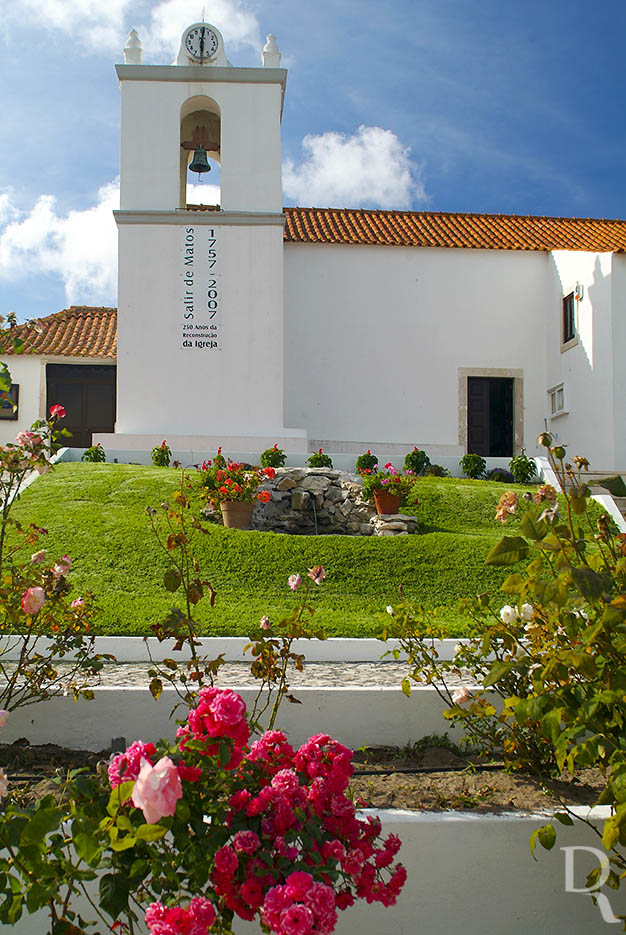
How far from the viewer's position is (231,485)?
10977 mm

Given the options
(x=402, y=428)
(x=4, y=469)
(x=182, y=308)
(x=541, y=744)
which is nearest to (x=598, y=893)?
(x=541, y=744)

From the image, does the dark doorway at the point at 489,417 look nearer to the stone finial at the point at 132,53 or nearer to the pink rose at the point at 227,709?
the stone finial at the point at 132,53

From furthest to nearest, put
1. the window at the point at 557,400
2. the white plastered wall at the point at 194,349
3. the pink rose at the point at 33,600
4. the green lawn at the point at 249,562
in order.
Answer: the window at the point at 557,400 < the white plastered wall at the point at 194,349 < the green lawn at the point at 249,562 < the pink rose at the point at 33,600

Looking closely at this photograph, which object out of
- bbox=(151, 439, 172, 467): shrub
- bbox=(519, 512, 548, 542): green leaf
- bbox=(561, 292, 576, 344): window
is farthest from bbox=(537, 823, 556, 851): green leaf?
bbox=(561, 292, 576, 344): window

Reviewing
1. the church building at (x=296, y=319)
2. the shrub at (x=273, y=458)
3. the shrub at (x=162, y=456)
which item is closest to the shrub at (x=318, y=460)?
the shrub at (x=273, y=458)

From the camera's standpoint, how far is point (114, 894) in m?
1.99

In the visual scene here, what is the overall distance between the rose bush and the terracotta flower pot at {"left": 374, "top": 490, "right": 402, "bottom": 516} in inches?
375

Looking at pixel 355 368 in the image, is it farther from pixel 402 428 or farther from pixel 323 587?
pixel 323 587

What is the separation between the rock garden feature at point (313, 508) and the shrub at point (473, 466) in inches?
149

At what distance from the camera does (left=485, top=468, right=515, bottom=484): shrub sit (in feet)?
53.6

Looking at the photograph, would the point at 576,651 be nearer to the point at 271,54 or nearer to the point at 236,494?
the point at 236,494

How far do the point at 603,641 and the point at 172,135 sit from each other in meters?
17.0

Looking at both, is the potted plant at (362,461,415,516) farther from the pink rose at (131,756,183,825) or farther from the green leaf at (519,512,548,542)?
the pink rose at (131,756,183,825)

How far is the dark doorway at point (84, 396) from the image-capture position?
21.0 m
